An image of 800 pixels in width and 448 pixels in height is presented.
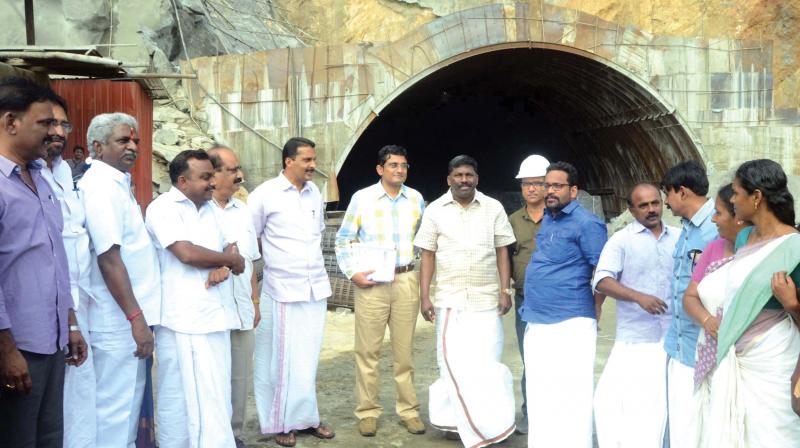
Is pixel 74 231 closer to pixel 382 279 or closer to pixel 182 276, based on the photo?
pixel 182 276

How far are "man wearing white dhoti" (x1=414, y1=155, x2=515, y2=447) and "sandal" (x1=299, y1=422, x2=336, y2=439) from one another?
0.69m

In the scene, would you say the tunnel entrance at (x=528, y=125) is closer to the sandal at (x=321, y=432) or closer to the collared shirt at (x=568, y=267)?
the sandal at (x=321, y=432)

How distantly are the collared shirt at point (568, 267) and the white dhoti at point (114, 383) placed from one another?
7.31ft

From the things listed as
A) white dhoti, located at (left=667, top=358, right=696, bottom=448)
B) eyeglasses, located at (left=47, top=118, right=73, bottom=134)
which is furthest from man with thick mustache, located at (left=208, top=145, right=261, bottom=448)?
white dhoti, located at (left=667, top=358, right=696, bottom=448)

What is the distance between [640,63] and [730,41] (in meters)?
1.83

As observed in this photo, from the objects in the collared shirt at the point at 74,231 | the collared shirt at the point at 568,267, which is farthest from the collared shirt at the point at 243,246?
the collared shirt at the point at 568,267

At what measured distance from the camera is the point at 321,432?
529cm

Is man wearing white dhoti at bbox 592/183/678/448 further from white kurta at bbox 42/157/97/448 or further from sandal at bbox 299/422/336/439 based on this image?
white kurta at bbox 42/157/97/448

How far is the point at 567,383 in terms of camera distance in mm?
4508

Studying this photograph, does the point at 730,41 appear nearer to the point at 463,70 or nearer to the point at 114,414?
the point at 463,70

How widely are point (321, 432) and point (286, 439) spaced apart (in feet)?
0.86

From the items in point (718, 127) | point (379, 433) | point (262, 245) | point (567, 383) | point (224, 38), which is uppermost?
point (224, 38)

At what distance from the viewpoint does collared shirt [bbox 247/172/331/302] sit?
16.9 ft

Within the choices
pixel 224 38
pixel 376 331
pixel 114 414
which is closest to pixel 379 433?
pixel 376 331
